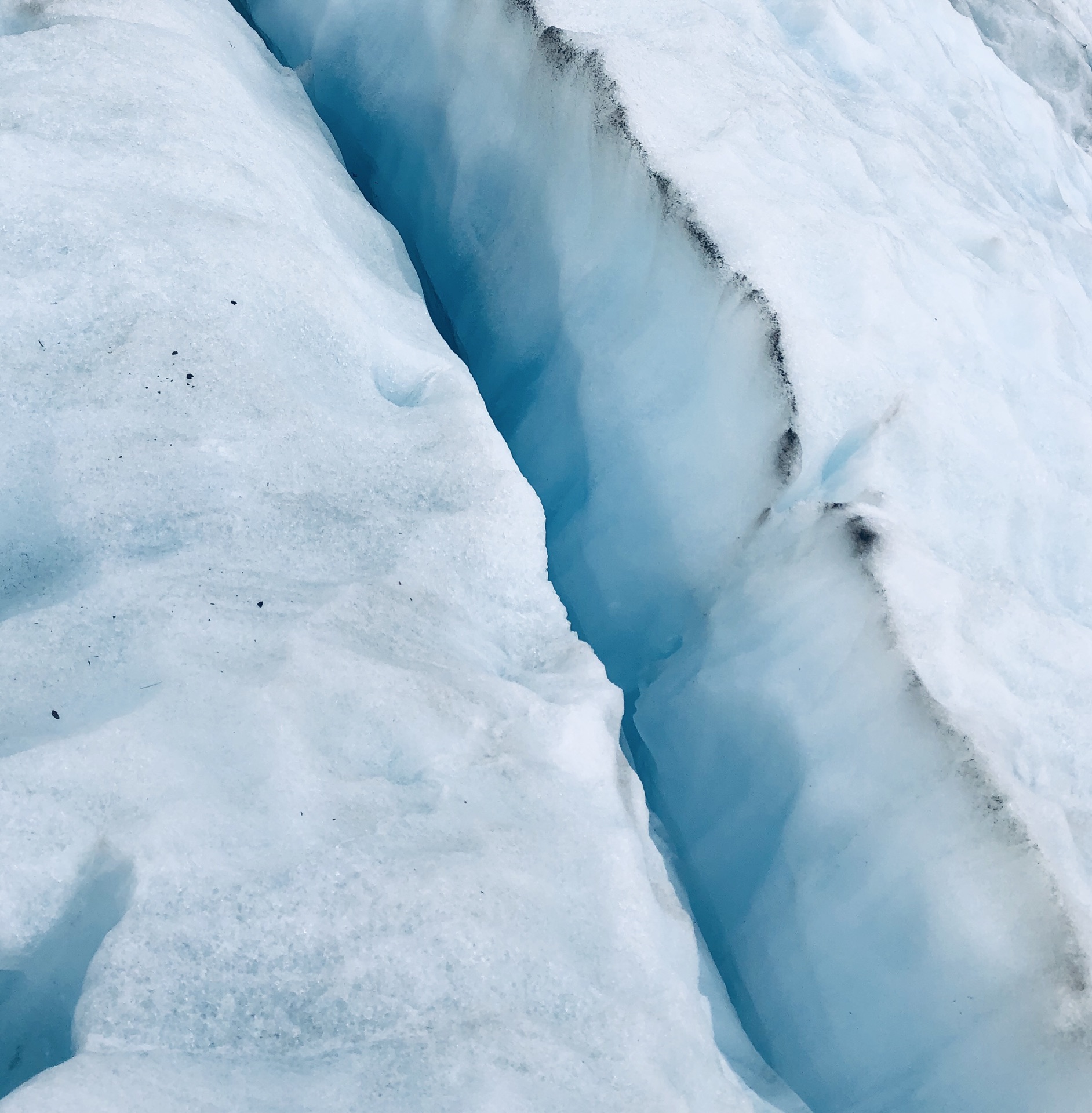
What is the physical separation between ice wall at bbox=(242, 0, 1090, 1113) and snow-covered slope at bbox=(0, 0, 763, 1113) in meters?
0.35

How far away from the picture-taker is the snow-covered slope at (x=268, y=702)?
116 centimetres

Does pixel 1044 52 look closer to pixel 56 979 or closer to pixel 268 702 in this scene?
pixel 268 702

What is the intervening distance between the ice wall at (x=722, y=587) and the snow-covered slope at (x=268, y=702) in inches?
13.8

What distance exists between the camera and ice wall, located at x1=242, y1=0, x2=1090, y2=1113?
5.05ft

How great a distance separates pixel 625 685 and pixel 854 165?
1.60 meters

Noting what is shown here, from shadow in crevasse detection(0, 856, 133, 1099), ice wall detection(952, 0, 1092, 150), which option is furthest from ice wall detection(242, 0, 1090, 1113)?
ice wall detection(952, 0, 1092, 150)

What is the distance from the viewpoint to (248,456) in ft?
5.39

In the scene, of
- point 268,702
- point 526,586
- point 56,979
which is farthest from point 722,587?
point 56,979

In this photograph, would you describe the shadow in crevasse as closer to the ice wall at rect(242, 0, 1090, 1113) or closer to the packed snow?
the packed snow

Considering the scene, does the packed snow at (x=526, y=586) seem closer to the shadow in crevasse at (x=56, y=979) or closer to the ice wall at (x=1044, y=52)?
the shadow in crevasse at (x=56, y=979)

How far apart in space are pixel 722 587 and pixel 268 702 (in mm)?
1051

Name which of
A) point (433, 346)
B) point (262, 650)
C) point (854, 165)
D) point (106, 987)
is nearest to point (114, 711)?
point (262, 650)

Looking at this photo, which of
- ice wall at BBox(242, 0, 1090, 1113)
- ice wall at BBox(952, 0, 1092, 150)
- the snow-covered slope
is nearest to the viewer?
the snow-covered slope

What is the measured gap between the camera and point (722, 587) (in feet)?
6.62
